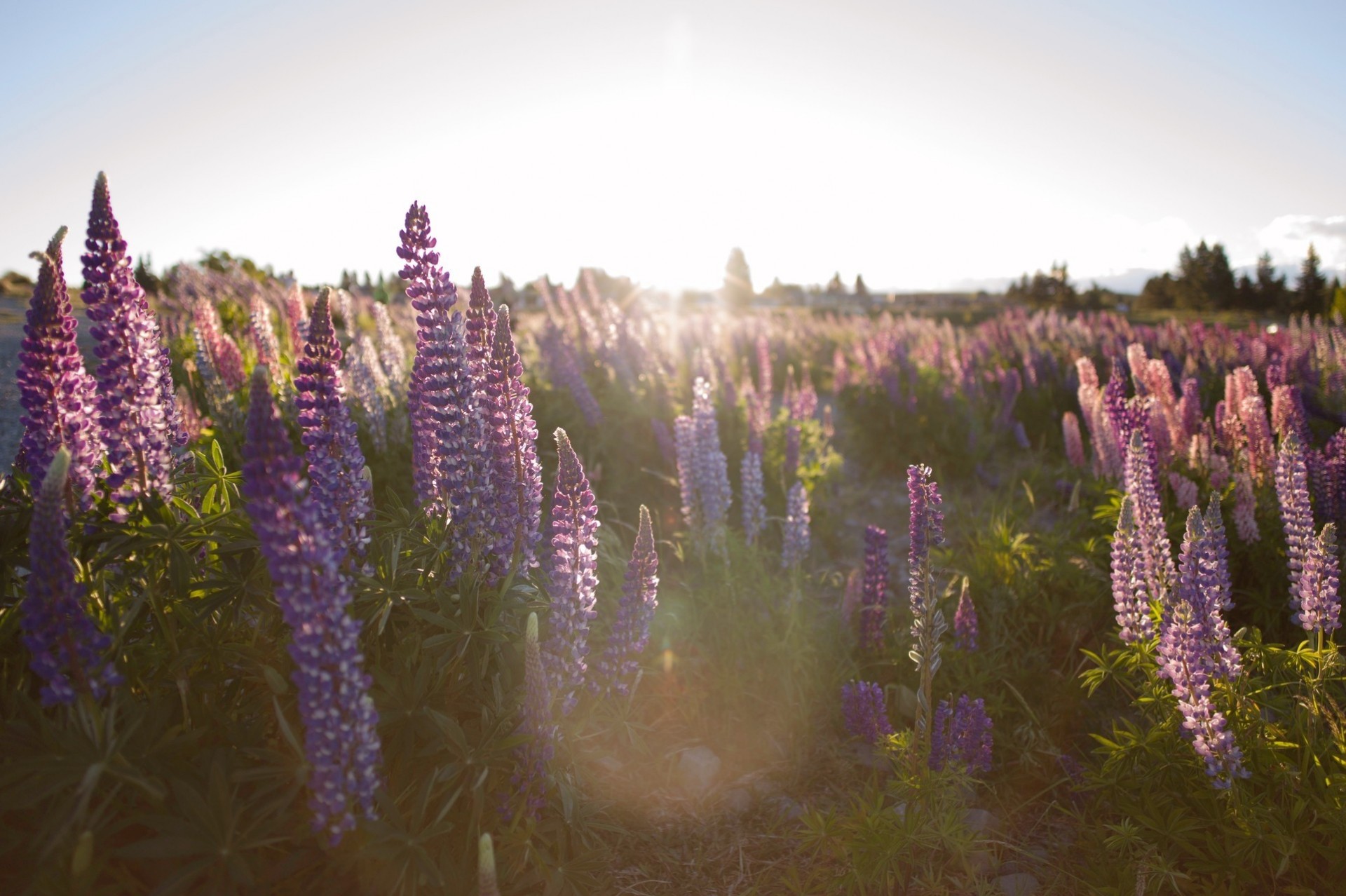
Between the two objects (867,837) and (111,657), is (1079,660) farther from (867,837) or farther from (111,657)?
(111,657)

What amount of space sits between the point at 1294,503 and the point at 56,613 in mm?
5103

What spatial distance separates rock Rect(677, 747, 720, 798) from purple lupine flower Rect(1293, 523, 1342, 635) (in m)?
2.86

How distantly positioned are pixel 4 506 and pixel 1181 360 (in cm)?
1170

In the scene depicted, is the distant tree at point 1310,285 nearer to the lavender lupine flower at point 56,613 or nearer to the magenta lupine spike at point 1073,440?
the magenta lupine spike at point 1073,440

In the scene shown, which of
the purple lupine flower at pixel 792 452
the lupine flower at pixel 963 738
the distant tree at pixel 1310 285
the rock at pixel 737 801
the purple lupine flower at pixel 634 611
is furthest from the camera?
the distant tree at pixel 1310 285

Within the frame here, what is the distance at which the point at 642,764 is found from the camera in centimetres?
397

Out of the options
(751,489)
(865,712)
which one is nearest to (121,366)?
(865,712)

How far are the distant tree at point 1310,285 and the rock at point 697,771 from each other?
147ft

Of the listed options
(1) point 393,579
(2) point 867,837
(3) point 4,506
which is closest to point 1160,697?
(2) point 867,837

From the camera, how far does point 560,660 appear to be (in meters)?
2.84


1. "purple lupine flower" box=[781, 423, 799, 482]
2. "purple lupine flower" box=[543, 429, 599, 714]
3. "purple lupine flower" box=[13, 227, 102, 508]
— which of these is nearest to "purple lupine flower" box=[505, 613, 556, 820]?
"purple lupine flower" box=[543, 429, 599, 714]

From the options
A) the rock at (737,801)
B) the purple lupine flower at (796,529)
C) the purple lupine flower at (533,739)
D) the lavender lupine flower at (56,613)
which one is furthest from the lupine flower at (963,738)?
the lavender lupine flower at (56,613)

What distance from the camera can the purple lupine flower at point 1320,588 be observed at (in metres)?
3.39

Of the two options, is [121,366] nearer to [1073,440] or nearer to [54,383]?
[54,383]
